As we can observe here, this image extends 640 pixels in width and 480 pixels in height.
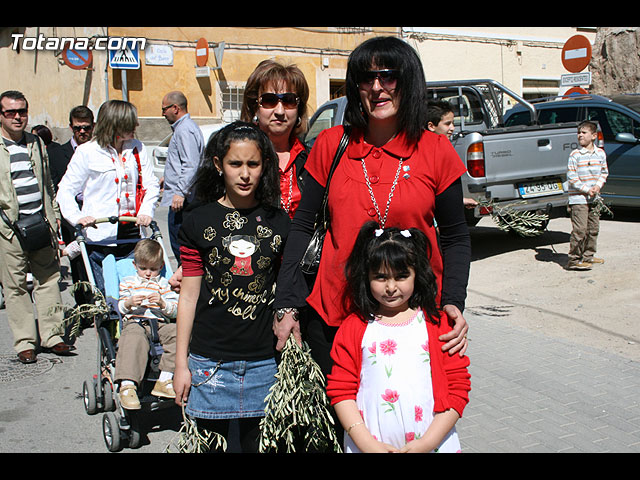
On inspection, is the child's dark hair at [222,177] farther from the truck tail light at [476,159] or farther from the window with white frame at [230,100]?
the window with white frame at [230,100]

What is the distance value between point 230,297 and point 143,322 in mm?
1931

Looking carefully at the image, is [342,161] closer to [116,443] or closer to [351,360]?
[351,360]

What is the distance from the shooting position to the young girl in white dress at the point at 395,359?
252 centimetres

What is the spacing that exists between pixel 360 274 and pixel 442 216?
41 cm

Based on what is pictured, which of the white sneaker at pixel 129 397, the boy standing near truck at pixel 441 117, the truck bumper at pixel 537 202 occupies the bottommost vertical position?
the white sneaker at pixel 129 397

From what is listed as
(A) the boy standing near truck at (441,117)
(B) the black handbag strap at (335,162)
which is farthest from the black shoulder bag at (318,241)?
(A) the boy standing near truck at (441,117)

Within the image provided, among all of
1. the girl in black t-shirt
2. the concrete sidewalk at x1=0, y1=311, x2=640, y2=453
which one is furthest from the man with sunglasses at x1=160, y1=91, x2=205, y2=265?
the girl in black t-shirt

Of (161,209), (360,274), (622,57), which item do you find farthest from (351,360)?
(622,57)

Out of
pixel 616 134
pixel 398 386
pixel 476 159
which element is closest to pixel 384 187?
pixel 398 386

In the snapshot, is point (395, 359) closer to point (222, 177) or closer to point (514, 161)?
point (222, 177)

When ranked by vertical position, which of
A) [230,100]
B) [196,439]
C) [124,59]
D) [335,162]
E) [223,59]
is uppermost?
[223,59]

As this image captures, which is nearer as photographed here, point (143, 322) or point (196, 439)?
point (196, 439)

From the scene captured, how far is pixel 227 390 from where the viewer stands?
9.60 feet

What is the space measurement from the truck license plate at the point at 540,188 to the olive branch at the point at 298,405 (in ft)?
22.9
